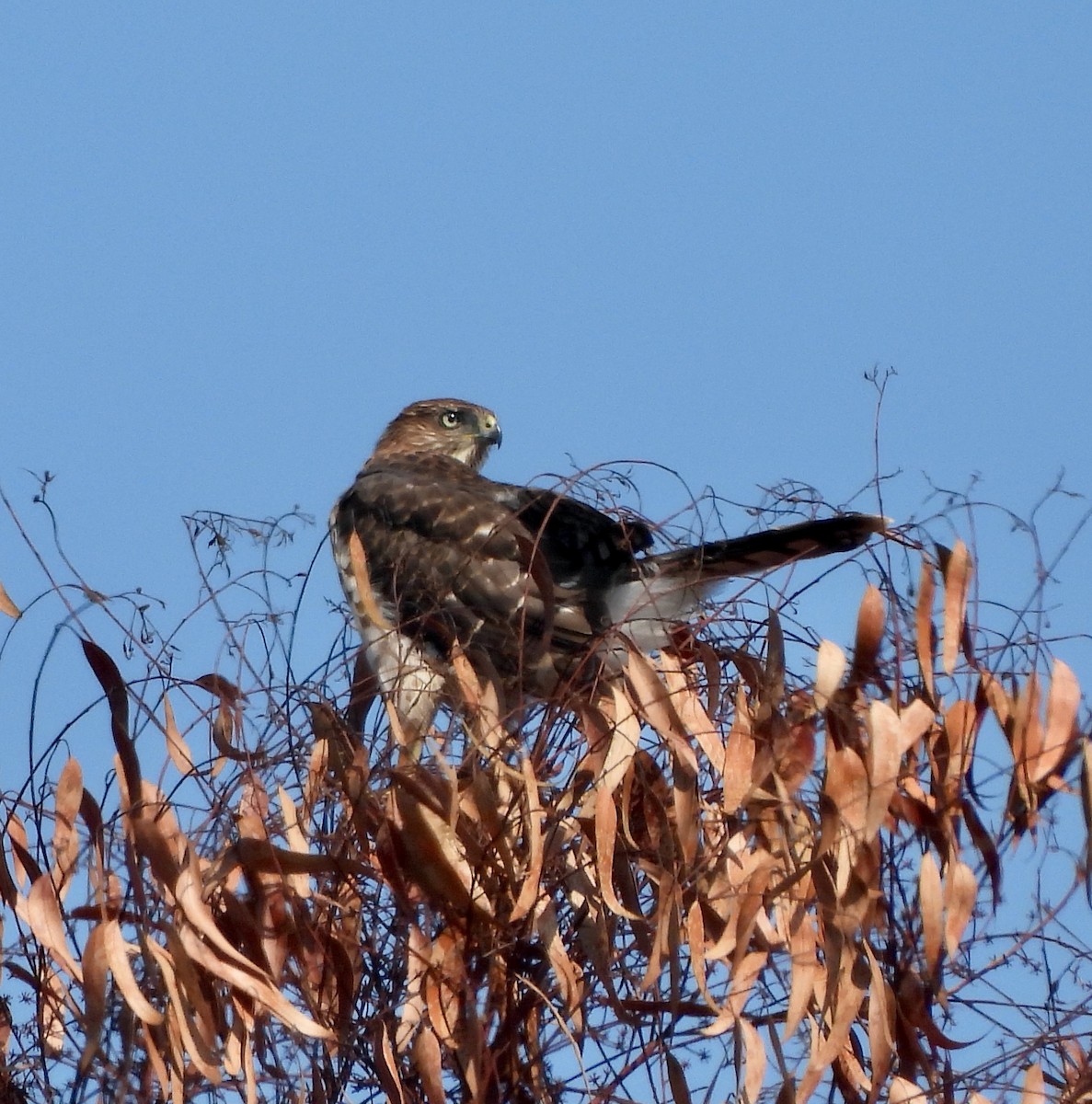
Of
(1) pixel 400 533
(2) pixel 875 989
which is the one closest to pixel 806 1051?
(2) pixel 875 989

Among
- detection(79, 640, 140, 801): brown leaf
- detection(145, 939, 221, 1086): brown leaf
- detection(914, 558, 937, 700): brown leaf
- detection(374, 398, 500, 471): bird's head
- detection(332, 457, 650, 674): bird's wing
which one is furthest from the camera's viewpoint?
detection(374, 398, 500, 471): bird's head

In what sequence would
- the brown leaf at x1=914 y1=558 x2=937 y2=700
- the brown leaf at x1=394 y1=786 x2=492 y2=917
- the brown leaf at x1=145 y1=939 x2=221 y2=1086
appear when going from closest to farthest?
the brown leaf at x1=394 y1=786 x2=492 y2=917 < the brown leaf at x1=145 y1=939 x2=221 y2=1086 < the brown leaf at x1=914 y1=558 x2=937 y2=700

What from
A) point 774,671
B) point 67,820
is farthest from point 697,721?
point 67,820

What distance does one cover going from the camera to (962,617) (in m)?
3.20

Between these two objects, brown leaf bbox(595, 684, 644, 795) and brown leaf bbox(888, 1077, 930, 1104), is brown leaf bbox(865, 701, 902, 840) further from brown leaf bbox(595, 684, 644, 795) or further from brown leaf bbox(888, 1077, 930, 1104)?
brown leaf bbox(888, 1077, 930, 1104)

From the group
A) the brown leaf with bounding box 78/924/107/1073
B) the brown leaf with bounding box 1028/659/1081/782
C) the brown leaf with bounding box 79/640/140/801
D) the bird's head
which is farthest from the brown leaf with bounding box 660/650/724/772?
the bird's head

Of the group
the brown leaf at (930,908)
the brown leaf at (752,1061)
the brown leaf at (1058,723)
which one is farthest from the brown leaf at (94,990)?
the brown leaf at (1058,723)

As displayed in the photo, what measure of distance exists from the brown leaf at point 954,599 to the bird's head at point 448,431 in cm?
450

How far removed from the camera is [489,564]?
5434 millimetres

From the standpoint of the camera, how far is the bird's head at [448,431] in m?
7.57

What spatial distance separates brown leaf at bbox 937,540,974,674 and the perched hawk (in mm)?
241

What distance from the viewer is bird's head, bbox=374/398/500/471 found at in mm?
7574

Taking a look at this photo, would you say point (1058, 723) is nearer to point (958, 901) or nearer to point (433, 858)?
point (958, 901)

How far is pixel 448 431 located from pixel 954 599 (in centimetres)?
464
